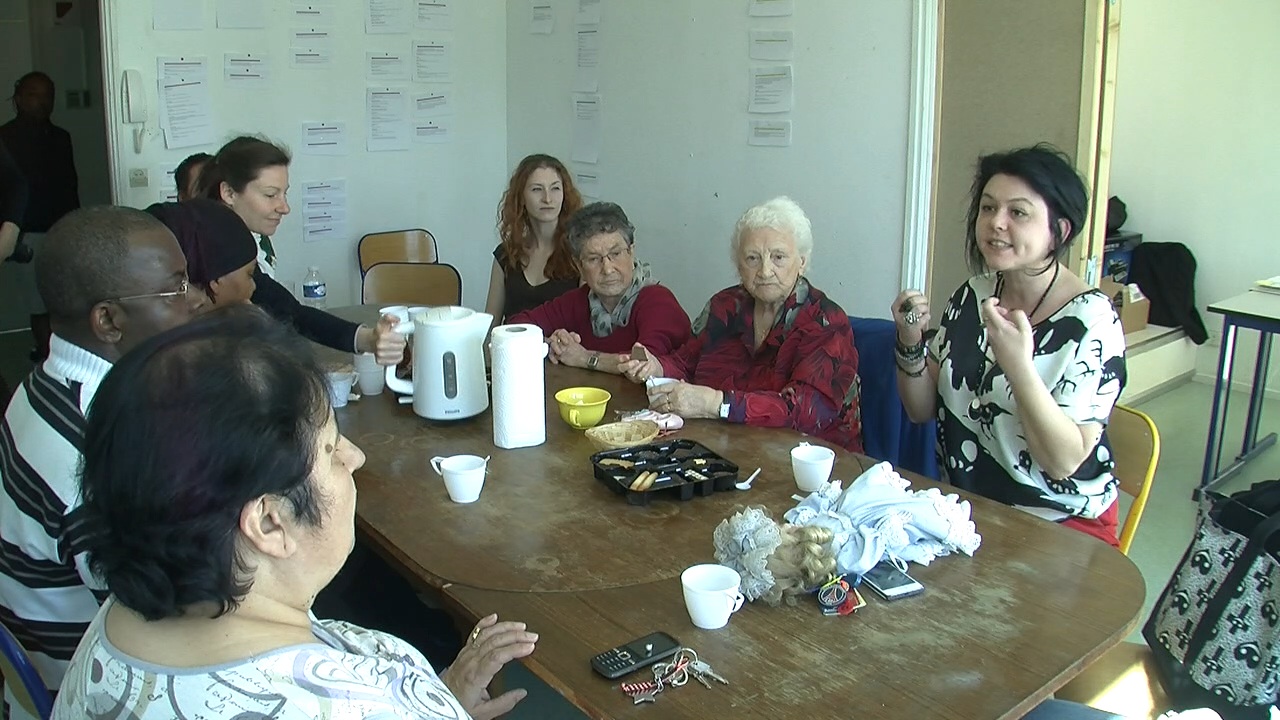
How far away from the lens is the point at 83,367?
1.58 meters

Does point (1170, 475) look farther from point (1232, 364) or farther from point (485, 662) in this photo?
point (485, 662)

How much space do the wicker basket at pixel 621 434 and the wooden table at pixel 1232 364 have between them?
2.76m

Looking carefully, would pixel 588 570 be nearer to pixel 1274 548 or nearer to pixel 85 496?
pixel 85 496

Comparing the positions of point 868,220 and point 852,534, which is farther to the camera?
point 868,220

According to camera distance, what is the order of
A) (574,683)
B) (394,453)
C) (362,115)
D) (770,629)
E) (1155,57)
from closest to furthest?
1. (574,683)
2. (770,629)
3. (394,453)
4. (362,115)
5. (1155,57)

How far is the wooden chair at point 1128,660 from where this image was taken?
5.92 ft

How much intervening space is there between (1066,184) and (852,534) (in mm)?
1053

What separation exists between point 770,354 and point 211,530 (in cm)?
180

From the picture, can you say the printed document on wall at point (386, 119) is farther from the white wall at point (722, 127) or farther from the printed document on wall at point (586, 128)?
the printed document on wall at point (586, 128)

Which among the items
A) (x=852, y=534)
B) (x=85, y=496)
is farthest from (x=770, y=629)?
(x=85, y=496)

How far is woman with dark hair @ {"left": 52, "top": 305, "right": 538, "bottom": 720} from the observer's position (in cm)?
90

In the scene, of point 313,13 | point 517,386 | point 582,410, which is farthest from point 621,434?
point 313,13

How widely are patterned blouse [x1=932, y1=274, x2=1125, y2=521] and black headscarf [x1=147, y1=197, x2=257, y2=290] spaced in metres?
1.69

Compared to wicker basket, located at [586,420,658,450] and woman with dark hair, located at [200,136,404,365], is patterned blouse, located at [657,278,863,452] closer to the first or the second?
wicker basket, located at [586,420,658,450]
